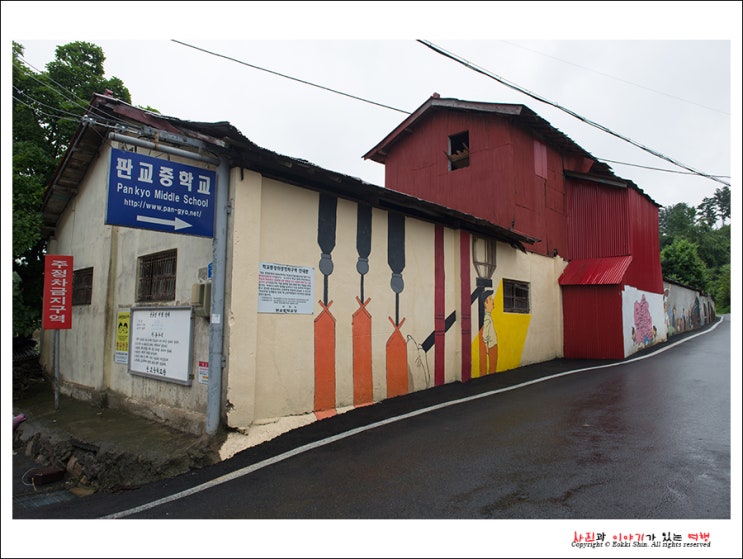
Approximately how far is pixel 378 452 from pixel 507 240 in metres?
8.34

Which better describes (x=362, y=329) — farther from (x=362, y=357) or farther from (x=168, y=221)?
(x=168, y=221)

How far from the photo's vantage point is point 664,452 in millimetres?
5324

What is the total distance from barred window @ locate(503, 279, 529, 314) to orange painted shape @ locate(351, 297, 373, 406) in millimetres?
5444

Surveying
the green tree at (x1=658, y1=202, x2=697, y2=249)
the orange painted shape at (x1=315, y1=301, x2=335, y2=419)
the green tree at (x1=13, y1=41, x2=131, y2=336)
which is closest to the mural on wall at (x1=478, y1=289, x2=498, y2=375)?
the orange painted shape at (x1=315, y1=301, x2=335, y2=419)

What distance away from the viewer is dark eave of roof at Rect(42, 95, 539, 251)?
6137 mm

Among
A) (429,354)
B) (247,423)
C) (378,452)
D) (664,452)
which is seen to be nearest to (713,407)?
(664,452)

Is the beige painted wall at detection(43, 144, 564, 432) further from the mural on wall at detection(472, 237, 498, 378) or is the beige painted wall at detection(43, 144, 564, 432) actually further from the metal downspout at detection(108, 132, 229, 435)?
the mural on wall at detection(472, 237, 498, 378)

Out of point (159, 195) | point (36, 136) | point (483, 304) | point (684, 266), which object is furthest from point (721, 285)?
point (36, 136)

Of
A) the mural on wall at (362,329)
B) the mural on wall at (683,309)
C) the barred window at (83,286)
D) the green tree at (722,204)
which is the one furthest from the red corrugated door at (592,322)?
the green tree at (722,204)

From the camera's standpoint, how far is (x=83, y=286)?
1091 centimetres

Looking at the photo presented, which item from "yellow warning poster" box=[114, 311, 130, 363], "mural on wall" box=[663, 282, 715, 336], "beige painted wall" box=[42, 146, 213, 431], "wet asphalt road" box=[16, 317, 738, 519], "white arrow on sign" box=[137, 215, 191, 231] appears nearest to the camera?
"wet asphalt road" box=[16, 317, 738, 519]

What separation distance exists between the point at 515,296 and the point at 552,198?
4270 millimetres

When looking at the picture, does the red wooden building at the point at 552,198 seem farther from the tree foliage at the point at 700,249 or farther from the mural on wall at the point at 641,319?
the tree foliage at the point at 700,249

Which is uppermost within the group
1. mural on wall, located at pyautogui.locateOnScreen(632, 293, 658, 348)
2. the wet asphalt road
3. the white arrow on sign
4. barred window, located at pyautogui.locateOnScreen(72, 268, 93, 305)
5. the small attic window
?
the small attic window
